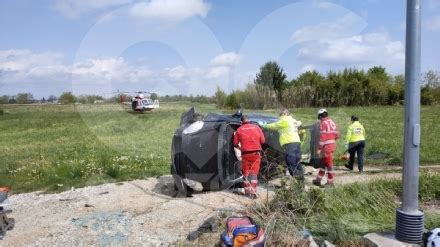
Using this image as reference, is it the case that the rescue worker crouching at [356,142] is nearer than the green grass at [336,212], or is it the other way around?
the green grass at [336,212]

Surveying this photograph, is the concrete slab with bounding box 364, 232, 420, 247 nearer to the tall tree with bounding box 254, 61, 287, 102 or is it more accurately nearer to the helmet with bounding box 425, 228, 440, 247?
the helmet with bounding box 425, 228, 440, 247

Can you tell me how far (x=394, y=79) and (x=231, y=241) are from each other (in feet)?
169

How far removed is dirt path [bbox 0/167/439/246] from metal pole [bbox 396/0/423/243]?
2499mm

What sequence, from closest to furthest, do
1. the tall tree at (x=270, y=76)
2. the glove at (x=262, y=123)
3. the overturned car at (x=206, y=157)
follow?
the overturned car at (x=206, y=157) → the glove at (x=262, y=123) → the tall tree at (x=270, y=76)

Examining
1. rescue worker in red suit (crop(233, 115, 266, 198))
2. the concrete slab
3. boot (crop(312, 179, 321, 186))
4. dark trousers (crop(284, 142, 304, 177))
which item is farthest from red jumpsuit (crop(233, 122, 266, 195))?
the concrete slab

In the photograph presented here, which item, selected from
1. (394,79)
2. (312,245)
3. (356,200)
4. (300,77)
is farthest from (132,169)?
(394,79)

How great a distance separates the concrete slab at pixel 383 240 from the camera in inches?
200

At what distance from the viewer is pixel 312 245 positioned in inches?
203

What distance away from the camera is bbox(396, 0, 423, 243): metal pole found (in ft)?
16.7

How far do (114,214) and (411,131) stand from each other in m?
5.26

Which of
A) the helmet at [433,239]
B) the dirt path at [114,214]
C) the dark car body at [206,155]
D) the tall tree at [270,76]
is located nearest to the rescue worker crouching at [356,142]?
the dirt path at [114,214]

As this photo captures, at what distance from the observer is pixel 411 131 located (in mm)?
5160

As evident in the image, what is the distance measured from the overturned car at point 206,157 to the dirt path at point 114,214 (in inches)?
13.5

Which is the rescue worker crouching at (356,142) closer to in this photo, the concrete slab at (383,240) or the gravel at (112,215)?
the gravel at (112,215)
